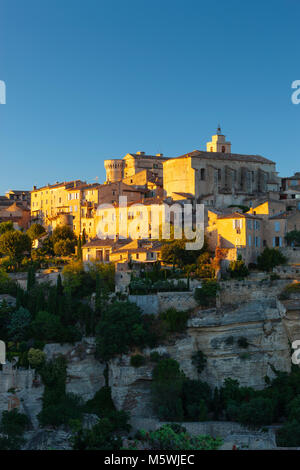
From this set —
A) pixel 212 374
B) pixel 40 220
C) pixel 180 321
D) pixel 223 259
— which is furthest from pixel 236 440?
pixel 40 220

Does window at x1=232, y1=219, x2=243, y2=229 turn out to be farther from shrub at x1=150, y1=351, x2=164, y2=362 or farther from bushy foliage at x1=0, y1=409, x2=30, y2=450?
bushy foliage at x1=0, y1=409, x2=30, y2=450

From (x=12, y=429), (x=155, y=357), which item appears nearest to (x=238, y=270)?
(x=155, y=357)

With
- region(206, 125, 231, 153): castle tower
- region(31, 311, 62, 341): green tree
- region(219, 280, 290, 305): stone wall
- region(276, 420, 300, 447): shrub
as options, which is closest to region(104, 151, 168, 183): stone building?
region(206, 125, 231, 153): castle tower

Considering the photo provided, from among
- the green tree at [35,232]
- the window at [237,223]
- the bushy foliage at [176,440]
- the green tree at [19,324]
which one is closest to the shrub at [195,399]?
the bushy foliage at [176,440]

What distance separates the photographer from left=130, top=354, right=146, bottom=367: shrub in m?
38.9

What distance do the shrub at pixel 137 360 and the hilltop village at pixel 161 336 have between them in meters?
0.07

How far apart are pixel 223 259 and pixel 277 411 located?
12.4 metres

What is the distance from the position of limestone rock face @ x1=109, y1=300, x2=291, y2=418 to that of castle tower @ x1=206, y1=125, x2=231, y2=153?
31.5 meters

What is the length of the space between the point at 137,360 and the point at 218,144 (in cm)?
3662

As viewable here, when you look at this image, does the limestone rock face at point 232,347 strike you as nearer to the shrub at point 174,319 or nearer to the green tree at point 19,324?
the shrub at point 174,319

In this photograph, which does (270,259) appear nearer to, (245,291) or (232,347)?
(245,291)

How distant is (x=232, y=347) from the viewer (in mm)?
40562

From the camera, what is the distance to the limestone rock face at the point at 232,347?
3962 centimetres
